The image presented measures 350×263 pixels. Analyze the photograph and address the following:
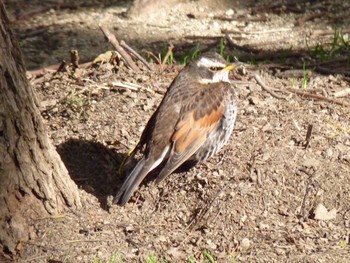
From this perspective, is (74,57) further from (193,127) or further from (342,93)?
(342,93)

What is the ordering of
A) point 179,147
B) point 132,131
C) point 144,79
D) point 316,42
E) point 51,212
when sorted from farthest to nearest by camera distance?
point 316,42, point 144,79, point 132,131, point 179,147, point 51,212

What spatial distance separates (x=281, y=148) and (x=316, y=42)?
3.26 m

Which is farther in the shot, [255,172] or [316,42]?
[316,42]

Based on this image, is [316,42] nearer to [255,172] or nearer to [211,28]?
[211,28]

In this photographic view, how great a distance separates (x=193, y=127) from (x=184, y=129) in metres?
0.08

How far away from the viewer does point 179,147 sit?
6949 millimetres

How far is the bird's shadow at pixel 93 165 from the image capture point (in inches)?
279

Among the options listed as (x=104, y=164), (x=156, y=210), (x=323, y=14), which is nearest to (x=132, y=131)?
(x=104, y=164)

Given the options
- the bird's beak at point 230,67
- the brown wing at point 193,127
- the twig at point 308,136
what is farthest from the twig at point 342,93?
the brown wing at point 193,127

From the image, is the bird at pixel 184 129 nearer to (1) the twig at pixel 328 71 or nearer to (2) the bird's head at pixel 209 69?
(2) the bird's head at pixel 209 69

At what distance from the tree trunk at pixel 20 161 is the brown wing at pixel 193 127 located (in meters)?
0.91

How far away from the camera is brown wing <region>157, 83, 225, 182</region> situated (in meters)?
6.88

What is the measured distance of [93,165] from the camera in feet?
23.9

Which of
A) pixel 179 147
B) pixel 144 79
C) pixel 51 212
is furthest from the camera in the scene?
pixel 144 79
